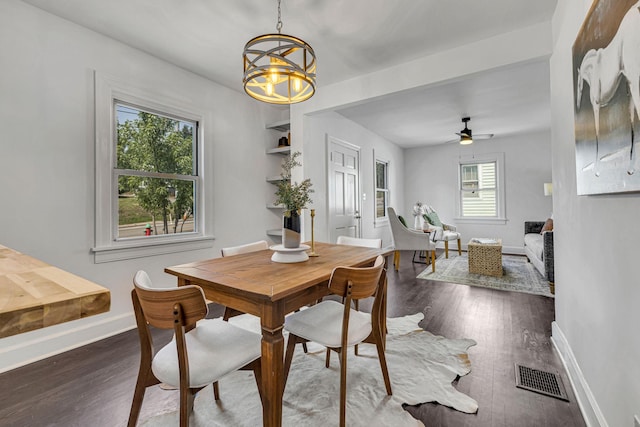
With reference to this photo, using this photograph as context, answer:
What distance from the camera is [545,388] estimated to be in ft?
5.43

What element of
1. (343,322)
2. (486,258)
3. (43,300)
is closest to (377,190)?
(486,258)

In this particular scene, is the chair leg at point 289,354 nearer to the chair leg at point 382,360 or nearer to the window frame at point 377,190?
the chair leg at point 382,360

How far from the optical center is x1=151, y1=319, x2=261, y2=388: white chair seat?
1108 millimetres

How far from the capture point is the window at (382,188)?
19.9 ft

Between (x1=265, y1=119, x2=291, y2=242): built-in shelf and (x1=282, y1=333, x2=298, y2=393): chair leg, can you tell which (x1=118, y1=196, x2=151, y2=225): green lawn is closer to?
(x1=265, y1=119, x2=291, y2=242): built-in shelf

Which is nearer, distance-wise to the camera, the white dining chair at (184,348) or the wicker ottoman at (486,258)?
the white dining chair at (184,348)

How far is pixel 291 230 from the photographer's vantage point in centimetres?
178

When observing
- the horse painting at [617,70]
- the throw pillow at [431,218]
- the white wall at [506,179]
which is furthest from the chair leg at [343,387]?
the white wall at [506,179]

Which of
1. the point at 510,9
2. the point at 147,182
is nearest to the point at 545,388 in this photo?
the point at 510,9

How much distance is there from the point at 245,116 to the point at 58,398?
315 cm

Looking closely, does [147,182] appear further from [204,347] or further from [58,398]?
[204,347]

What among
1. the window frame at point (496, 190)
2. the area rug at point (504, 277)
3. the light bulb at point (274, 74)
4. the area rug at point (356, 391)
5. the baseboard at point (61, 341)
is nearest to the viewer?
the area rug at point (356, 391)

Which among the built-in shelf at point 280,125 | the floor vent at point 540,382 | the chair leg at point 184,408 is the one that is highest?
→ the built-in shelf at point 280,125

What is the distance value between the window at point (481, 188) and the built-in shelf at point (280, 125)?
4.65 meters
